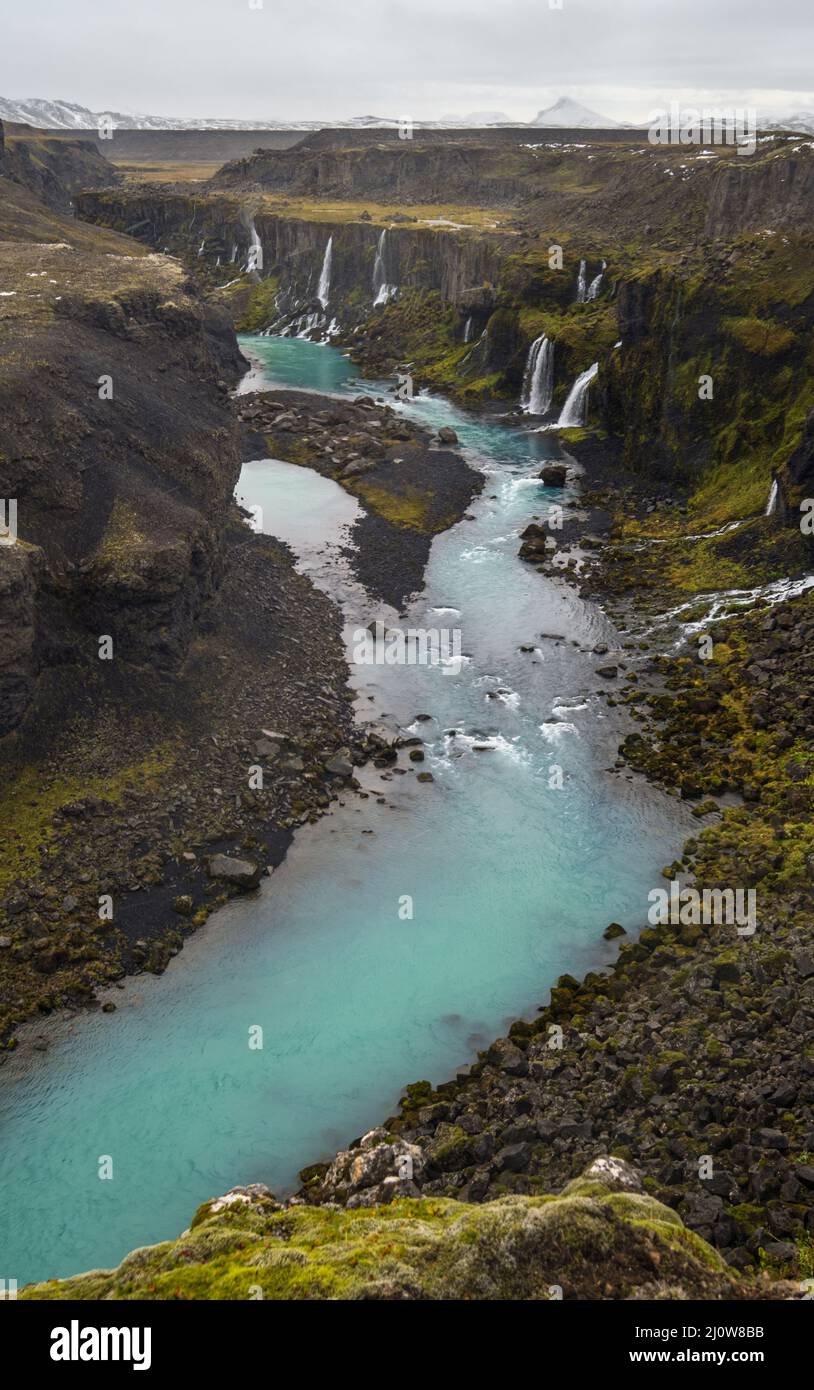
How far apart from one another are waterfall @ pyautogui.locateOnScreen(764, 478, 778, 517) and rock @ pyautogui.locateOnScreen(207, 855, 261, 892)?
1536 inches

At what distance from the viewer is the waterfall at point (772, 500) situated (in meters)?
59.6

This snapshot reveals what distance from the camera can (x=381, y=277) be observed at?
13450cm

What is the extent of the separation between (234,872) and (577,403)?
63.0 meters

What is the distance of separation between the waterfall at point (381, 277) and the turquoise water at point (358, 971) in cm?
9429

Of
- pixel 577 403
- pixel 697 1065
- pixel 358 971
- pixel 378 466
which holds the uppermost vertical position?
pixel 577 403

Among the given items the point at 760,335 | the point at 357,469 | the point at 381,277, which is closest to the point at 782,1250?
the point at 760,335

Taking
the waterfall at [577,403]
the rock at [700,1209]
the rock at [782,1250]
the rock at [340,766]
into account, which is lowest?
the rock at [700,1209]

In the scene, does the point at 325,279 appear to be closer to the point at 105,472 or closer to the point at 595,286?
the point at 595,286

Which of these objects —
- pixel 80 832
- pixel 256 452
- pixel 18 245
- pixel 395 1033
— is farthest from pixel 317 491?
pixel 395 1033

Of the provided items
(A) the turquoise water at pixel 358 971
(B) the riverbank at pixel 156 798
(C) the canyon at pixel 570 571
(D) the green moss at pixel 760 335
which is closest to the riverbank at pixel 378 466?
(C) the canyon at pixel 570 571

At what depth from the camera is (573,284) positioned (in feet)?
317

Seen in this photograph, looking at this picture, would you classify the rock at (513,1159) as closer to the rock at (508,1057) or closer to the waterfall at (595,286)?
the rock at (508,1057)
